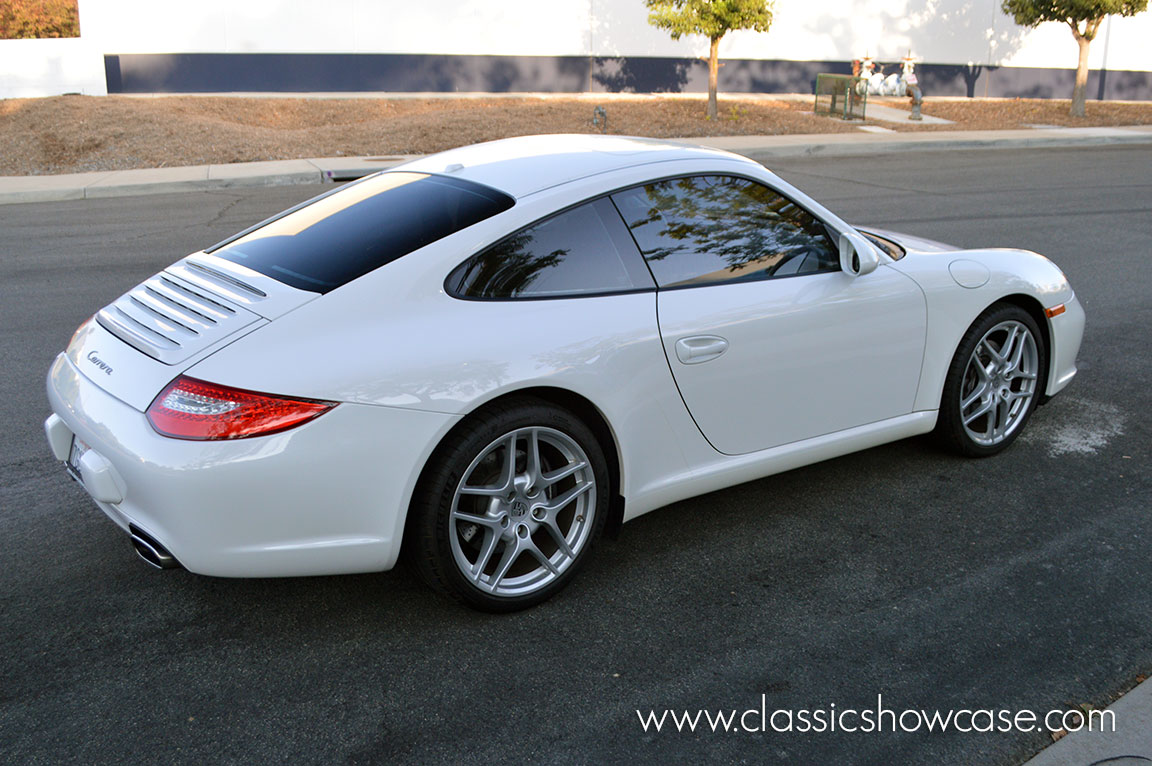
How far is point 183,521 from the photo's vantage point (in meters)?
3.11

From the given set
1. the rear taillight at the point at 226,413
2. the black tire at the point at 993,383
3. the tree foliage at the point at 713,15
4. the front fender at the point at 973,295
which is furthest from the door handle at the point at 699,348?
the tree foliage at the point at 713,15

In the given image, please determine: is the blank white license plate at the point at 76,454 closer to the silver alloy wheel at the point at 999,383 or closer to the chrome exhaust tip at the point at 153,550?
the chrome exhaust tip at the point at 153,550

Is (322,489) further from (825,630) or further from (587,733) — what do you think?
(825,630)

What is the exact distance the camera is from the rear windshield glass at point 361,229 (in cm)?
362

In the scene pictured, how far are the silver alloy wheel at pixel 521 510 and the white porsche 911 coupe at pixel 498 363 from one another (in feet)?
0.03

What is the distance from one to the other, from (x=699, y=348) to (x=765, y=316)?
0.35m

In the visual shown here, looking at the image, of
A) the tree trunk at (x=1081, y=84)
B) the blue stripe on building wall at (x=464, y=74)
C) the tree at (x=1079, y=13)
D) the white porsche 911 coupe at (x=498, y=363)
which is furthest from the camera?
the blue stripe on building wall at (x=464, y=74)

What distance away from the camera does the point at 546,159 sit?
4.11 metres

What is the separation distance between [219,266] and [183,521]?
1.18 m

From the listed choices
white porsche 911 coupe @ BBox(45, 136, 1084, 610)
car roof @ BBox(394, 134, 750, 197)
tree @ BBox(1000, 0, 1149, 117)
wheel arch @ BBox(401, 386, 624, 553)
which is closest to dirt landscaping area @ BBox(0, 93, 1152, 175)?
tree @ BBox(1000, 0, 1149, 117)

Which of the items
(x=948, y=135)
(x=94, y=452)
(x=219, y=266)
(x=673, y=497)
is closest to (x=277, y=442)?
(x=94, y=452)

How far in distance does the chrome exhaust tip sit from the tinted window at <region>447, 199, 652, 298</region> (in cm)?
123

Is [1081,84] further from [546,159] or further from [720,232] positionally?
[546,159]

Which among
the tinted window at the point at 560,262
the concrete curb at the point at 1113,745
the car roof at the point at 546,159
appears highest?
the car roof at the point at 546,159
